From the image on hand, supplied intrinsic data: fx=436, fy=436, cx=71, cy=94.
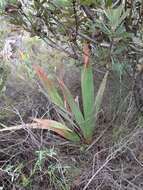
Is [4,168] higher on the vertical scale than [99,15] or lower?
lower

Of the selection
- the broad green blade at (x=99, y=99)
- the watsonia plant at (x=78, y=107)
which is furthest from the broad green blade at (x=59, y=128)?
the broad green blade at (x=99, y=99)

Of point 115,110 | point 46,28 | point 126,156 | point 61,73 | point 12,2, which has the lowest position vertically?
point 126,156

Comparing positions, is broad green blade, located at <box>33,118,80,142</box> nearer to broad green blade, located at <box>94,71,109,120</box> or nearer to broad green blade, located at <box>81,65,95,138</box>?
broad green blade, located at <box>81,65,95,138</box>

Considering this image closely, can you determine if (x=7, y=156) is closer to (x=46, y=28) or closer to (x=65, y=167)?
A: (x=65, y=167)

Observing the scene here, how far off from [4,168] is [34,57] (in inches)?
36.1

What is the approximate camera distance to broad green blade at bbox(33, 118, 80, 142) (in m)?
2.50

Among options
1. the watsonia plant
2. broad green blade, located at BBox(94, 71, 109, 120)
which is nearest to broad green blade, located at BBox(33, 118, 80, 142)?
the watsonia plant

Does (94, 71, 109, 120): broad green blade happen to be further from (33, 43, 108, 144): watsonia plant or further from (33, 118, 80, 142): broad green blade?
(33, 118, 80, 142): broad green blade

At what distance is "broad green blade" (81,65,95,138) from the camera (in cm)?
257

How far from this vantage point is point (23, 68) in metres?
3.03

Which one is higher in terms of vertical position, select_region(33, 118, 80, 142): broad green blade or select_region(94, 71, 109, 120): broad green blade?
select_region(94, 71, 109, 120): broad green blade

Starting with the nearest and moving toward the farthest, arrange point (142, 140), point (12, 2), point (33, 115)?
point (12, 2) → point (142, 140) → point (33, 115)

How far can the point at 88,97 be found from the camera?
262 cm

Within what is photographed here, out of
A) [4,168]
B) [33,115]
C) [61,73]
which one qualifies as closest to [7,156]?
[4,168]
